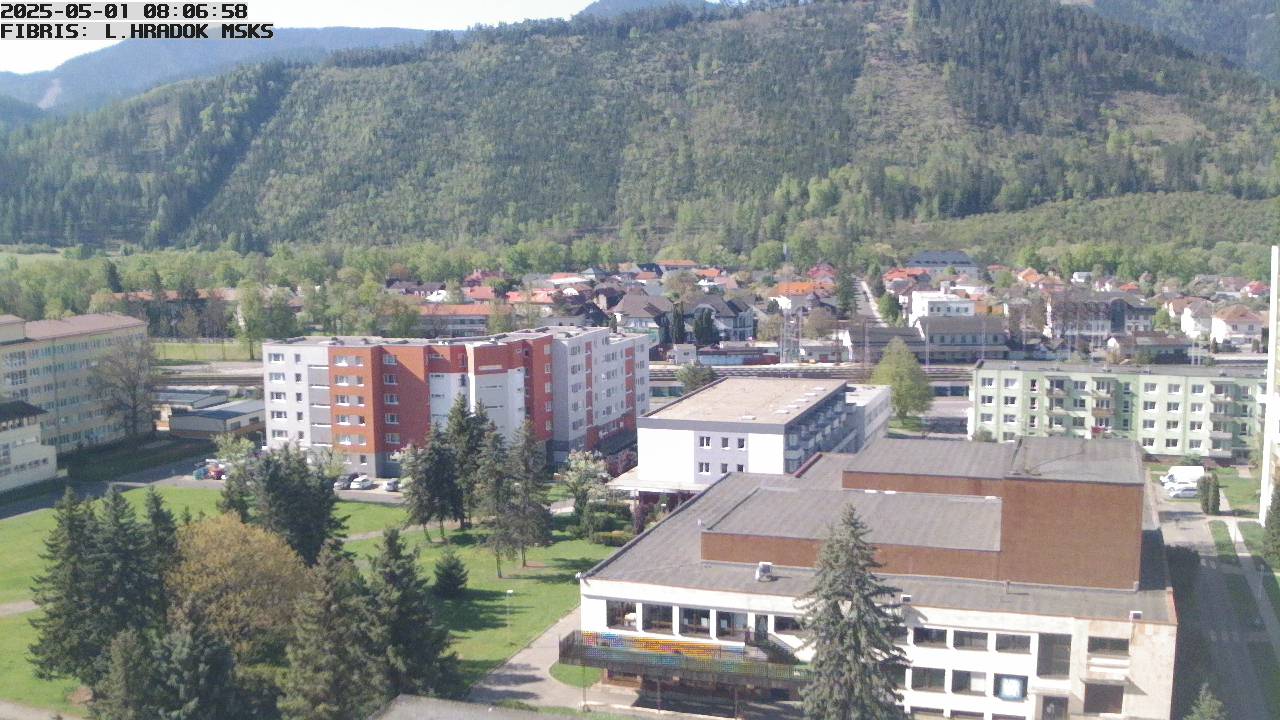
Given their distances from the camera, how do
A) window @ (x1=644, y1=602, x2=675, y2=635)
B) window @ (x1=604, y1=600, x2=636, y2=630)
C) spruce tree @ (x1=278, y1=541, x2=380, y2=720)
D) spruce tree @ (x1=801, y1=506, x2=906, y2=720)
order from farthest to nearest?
window @ (x1=604, y1=600, x2=636, y2=630)
window @ (x1=644, y1=602, x2=675, y2=635)
spruce tree @ (x1=278, y1=541, x2=380, y2=720)
spruce tree @ (x1=801, y1=506, x2=906, y2=720)

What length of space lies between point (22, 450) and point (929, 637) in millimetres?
31082

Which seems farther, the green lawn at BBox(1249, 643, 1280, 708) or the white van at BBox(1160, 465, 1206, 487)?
the white van at BBox(1160, 465, 1206, 487)

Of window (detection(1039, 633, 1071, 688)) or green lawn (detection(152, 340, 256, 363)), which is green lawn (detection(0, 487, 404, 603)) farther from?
green lawn (detection(152, 340, 256, 363))

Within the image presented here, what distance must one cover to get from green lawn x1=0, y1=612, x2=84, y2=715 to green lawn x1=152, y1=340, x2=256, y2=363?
4784 centimetres

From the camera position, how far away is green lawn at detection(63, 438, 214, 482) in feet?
135

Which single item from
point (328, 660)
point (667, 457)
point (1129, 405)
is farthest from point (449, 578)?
point (1129, 405)

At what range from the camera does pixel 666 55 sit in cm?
16200

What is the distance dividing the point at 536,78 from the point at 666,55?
60.6 feet

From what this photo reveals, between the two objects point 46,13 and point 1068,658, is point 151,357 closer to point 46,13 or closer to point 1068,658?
point 46,13

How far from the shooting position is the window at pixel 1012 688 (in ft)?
65.6

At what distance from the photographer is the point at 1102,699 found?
19.8 metres

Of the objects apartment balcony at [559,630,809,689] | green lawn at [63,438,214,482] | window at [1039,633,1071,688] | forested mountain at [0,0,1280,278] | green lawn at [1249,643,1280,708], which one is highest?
forested mountain at [0,0,1280,278]

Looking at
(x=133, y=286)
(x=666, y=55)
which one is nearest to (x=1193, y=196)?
(x=666, y=55)

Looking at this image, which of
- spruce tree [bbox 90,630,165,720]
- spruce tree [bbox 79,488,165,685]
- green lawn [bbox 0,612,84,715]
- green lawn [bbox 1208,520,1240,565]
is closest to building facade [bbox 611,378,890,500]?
green lawn [bbox 1208,520,1240,565]
